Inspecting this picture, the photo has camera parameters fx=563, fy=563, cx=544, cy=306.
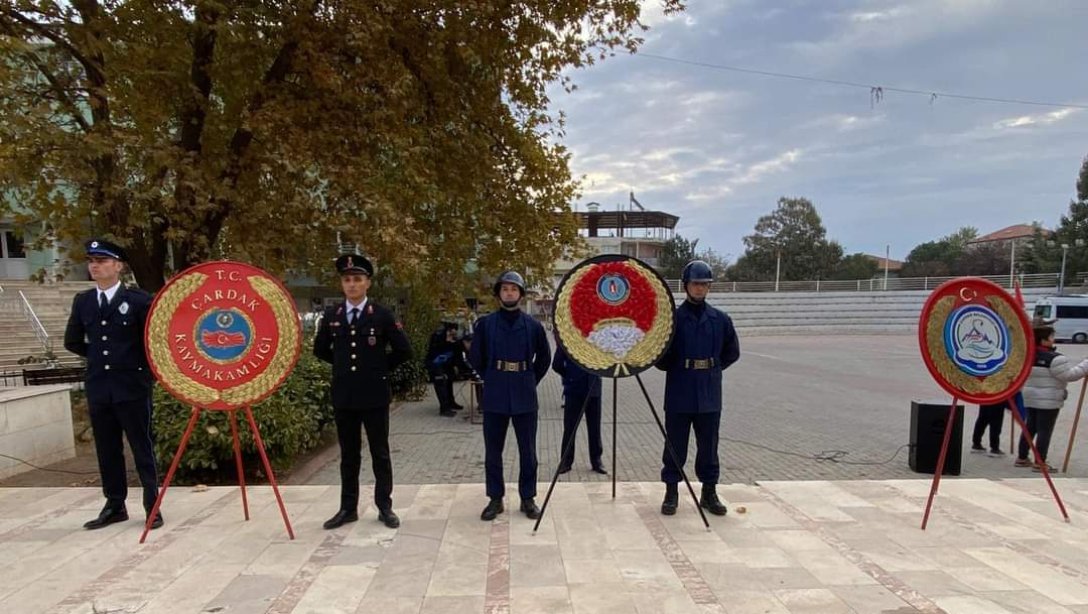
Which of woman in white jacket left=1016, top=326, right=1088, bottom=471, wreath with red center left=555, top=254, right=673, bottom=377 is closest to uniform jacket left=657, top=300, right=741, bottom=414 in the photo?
wreath with red center left=555, top=254, right=673, bottom=377

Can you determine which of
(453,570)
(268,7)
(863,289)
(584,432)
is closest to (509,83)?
(268,7)

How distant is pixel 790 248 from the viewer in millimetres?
64188

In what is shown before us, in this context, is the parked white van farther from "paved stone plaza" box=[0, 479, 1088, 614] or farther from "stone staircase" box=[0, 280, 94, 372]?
"stone staircase" box=[0, 280, 94, 372]

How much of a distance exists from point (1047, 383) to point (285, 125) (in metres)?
9.11

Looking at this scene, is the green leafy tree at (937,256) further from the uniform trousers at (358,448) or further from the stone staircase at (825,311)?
the uniform trousers at (358,448)

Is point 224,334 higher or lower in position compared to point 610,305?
lower

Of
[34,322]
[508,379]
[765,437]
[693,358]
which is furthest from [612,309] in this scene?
[34,322]

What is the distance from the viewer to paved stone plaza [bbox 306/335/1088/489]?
6.33 m

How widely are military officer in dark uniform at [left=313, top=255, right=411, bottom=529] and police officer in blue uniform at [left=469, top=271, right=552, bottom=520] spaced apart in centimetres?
65

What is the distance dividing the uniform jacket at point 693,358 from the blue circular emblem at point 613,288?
0.44 meters

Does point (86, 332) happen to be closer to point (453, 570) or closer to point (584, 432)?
point (453, 570)

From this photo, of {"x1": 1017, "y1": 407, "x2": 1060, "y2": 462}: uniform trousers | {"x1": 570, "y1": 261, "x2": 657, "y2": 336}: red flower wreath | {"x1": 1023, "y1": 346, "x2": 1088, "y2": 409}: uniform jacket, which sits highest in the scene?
{"x1": 570, "y1": 261, "x2": 657, "y2": 336}: red flower wreath

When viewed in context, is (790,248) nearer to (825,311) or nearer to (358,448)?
(825,311)

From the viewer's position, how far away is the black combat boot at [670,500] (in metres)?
4.53
